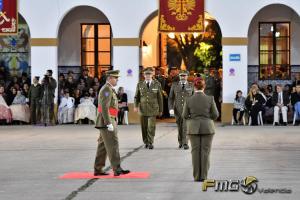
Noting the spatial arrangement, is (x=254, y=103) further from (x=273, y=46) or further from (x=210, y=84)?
(x=273, y=46)

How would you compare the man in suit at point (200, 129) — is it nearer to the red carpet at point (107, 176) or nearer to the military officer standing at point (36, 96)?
the red carpet at point (107, 176)

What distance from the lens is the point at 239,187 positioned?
13.1 meters

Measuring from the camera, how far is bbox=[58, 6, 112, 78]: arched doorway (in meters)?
32.6

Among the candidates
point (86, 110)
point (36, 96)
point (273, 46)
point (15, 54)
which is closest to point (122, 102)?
point (86, 110)

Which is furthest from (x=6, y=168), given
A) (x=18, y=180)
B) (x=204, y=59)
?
(x=204, y=59)

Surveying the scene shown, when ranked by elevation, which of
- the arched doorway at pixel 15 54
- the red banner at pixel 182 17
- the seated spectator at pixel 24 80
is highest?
the red banner at pixel 182 17

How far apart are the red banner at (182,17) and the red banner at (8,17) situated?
5394 millimetres

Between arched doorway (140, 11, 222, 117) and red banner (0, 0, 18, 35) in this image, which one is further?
arched doorway (140, 11, 222, 117)

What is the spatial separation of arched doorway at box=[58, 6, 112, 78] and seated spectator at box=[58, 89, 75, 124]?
8.57 ft

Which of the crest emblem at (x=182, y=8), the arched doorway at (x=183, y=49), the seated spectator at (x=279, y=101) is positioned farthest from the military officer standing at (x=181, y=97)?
the arched doorway at (x=183, y=49)

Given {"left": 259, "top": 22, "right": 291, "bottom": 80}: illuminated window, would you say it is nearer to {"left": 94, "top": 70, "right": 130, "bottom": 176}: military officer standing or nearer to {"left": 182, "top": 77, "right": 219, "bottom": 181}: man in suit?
{"left": 94, "top": 70, "right": 130, "bottom": 176}: military officer standing

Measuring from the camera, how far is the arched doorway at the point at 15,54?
33094 millimetres

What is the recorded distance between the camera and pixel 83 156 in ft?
61.2

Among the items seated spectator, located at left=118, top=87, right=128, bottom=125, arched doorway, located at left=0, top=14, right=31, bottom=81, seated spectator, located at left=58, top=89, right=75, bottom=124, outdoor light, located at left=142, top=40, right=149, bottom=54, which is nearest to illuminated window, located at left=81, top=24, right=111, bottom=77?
outdoor light, located at left=142, top=40, right=149, bottom=54
